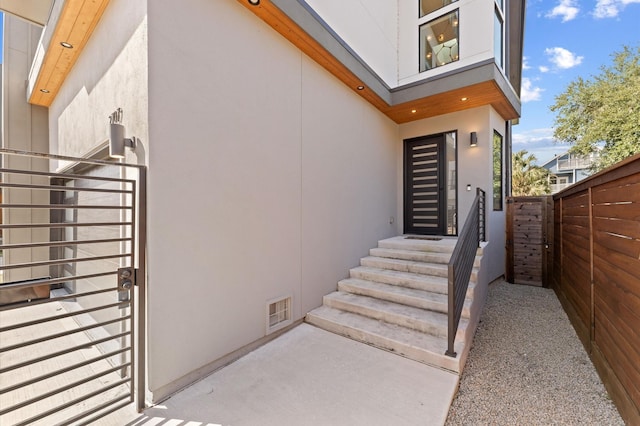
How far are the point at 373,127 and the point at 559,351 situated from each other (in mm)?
4423

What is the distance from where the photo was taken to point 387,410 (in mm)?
2232

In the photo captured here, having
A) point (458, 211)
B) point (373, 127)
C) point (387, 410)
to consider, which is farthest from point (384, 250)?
point (387, 410)

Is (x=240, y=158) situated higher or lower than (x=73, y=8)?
lower

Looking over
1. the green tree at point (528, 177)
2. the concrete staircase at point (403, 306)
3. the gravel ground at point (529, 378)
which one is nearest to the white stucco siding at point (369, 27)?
the concrete staircase at point (403, 306)

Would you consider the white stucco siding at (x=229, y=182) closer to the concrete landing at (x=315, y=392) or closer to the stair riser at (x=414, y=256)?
the concrete landing at (x=315, y=392)

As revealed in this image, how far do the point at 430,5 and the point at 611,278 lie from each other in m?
6.05

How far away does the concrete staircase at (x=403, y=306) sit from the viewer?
9.91ft

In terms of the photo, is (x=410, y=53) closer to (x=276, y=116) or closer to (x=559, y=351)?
(x=276, y=116)

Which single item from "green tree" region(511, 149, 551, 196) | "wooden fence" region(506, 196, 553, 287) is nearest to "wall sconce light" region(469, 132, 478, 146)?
"wooden fence" region(506, 196, 553, 287)

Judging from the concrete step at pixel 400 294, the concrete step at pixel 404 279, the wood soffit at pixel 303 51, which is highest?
the wood soffit at pixel 303 51

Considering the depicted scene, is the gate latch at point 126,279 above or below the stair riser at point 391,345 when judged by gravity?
above

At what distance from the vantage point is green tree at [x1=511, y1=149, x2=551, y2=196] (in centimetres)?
1741

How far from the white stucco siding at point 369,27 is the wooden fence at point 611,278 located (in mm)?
3882

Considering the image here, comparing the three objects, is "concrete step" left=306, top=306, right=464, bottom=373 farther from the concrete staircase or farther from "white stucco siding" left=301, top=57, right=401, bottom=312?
"white stucco siding" left=301, top=57, right=401, bottom=312
